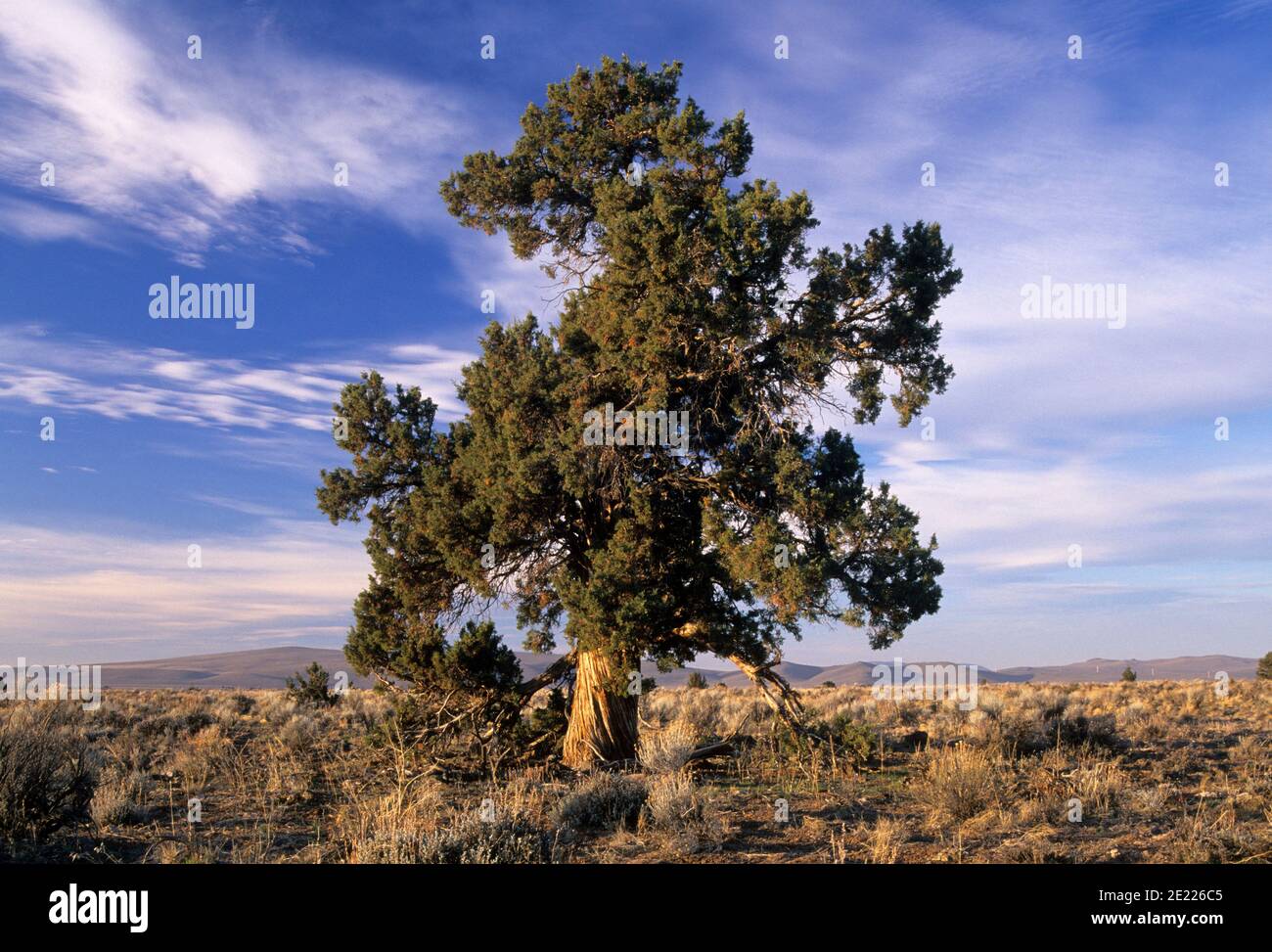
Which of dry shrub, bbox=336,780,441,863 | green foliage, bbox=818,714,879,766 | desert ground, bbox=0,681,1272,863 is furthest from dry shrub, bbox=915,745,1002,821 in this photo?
dry shrub, bbox=336,780,441,863

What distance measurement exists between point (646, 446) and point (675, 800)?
6.79 metres

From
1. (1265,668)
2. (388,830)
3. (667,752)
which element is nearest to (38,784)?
(388,830)

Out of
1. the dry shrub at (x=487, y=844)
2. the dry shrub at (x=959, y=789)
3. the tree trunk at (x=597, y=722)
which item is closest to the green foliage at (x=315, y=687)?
the tree trunk at (x=597, y=722)

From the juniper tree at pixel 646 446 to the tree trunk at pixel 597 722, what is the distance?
4 cm

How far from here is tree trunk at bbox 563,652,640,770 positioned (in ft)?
49.3

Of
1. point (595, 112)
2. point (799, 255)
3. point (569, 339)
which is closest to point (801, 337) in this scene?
point (799, 255)

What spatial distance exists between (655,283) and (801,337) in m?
2.60

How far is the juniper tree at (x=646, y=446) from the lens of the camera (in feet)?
43.8

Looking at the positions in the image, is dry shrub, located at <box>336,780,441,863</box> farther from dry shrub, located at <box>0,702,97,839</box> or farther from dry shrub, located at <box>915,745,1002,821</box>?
dry shrub, located at <box>915,745,1002,821</box>

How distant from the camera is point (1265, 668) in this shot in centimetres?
4006

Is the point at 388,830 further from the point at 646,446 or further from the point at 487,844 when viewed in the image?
the point at 646,446

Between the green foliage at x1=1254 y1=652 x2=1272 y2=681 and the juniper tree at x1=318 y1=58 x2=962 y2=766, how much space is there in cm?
3698

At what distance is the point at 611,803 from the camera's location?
9.98m

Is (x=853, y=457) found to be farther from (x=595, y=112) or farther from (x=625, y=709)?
(x=595, y=112)
